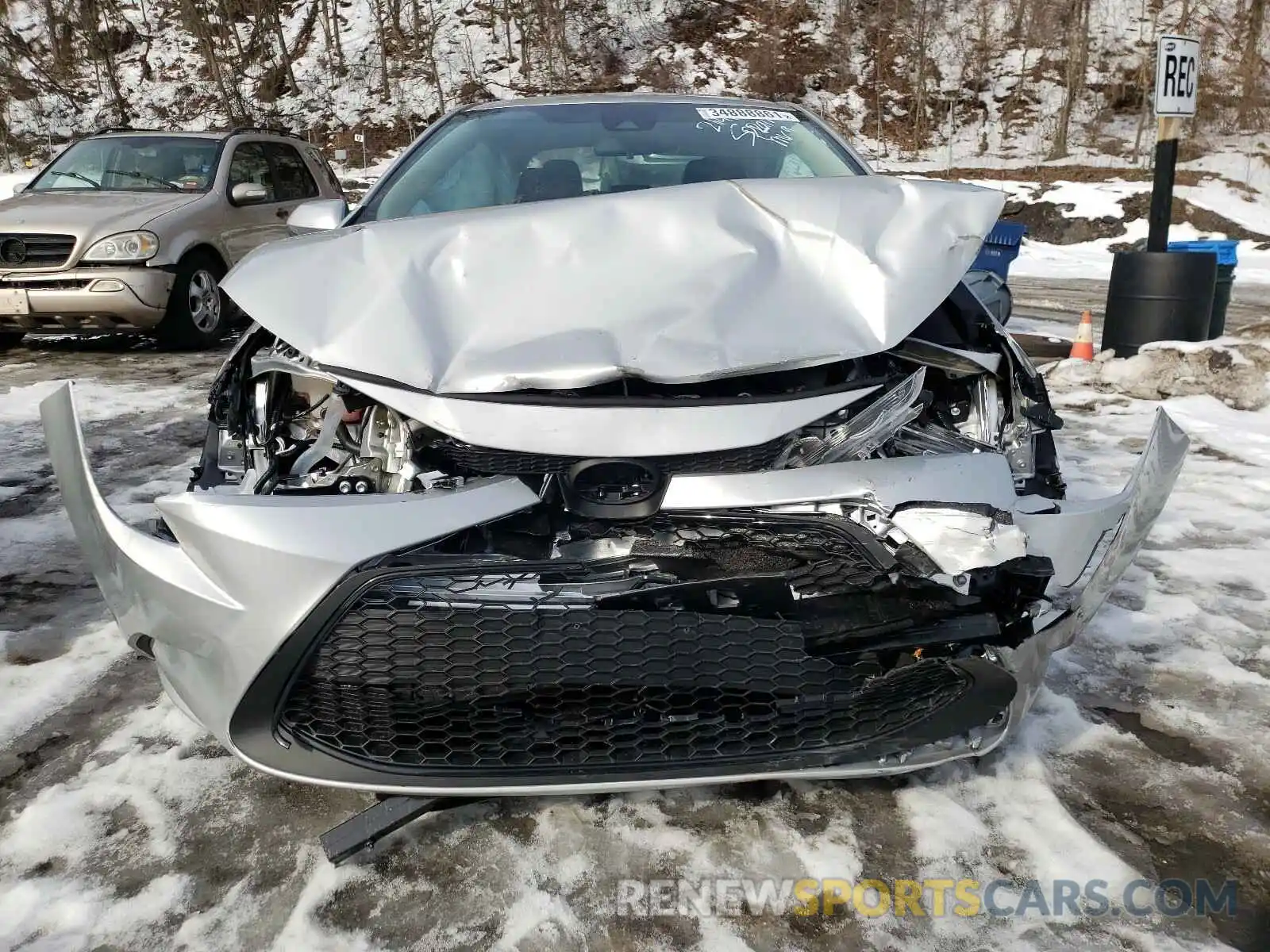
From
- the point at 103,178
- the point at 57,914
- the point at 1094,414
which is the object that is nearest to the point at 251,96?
the point at 103,178

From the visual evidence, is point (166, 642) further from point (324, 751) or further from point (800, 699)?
point (800, 699)

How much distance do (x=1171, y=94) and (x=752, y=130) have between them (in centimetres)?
505

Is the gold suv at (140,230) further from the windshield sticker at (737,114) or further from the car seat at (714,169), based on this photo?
the car seat at (714,169)

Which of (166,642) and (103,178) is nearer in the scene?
(166,642)

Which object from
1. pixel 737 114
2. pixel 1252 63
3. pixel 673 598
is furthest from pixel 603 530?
pixel 1252 63

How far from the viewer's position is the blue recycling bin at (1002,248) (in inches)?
307

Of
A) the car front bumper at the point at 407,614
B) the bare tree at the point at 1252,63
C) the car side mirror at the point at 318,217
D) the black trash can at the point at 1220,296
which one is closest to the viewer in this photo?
the car front bumper at the point at 407,614

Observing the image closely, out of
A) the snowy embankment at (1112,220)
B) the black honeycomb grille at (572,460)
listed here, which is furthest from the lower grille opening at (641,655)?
the snowy embankment at (1112,220)

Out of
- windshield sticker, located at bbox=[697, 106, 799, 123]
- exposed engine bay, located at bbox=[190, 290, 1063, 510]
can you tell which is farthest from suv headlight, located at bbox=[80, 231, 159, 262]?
exposed engine bay, located at bbox=[190, 290, 1063, 510]

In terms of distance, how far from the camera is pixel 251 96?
3172 centimetres

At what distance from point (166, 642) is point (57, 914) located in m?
0.51

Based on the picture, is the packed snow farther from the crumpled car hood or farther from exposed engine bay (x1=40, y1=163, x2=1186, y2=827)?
exposed engine bay (x1=40, y1=163, x2=1186, y2=827)

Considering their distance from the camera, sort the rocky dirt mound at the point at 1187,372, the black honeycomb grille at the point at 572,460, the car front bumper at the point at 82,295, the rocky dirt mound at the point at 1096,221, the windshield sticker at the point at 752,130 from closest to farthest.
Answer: the black honeycomb grille at the point at 572,460, the windshield sticker at the point at 752,130, the rocky dirt mound at the point at 1187,372, the car front bumper at the point at 82,295, the rocky dirt mound at the point at 1096,221

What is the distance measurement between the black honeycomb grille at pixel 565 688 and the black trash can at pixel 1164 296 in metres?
6.00
